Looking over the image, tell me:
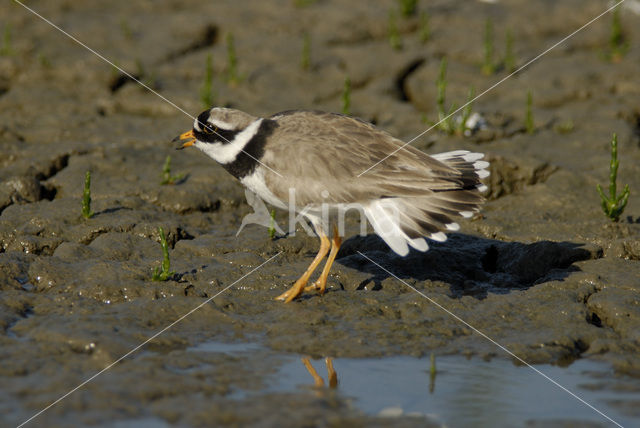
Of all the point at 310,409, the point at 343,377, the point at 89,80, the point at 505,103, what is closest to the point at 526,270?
the point at 343,377

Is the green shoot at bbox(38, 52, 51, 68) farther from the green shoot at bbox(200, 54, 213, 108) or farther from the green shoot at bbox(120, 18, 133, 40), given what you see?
the green shoot at bbox(200, 54, 213, 108)

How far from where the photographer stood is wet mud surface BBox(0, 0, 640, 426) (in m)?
4.28

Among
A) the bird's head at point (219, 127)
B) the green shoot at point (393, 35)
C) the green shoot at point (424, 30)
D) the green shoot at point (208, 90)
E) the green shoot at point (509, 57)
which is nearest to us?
the bird's head at point (219, 127)

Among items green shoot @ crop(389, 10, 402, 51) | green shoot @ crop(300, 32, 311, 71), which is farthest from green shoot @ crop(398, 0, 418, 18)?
green shoot @ crop(300, 32, 311, 71)

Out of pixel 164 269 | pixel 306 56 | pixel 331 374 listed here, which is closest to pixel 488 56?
pixel 306 56

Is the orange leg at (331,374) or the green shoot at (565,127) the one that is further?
the green shoot at (565,127)

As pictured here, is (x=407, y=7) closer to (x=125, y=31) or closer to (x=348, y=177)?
(x=125, y=31)

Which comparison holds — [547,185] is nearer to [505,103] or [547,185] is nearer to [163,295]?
[505,103]

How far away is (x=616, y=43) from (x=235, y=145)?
6210 millimetres

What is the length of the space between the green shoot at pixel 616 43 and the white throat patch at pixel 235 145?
5.82 metres

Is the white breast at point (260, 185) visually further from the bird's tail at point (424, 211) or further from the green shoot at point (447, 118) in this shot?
the green shoot at point (447, 118)

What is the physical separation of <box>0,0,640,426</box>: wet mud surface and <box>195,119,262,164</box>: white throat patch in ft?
2.42

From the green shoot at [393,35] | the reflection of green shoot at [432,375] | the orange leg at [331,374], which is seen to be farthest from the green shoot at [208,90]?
the reflection of green shoot at [432,375]

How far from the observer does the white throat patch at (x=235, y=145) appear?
17.8 ft
